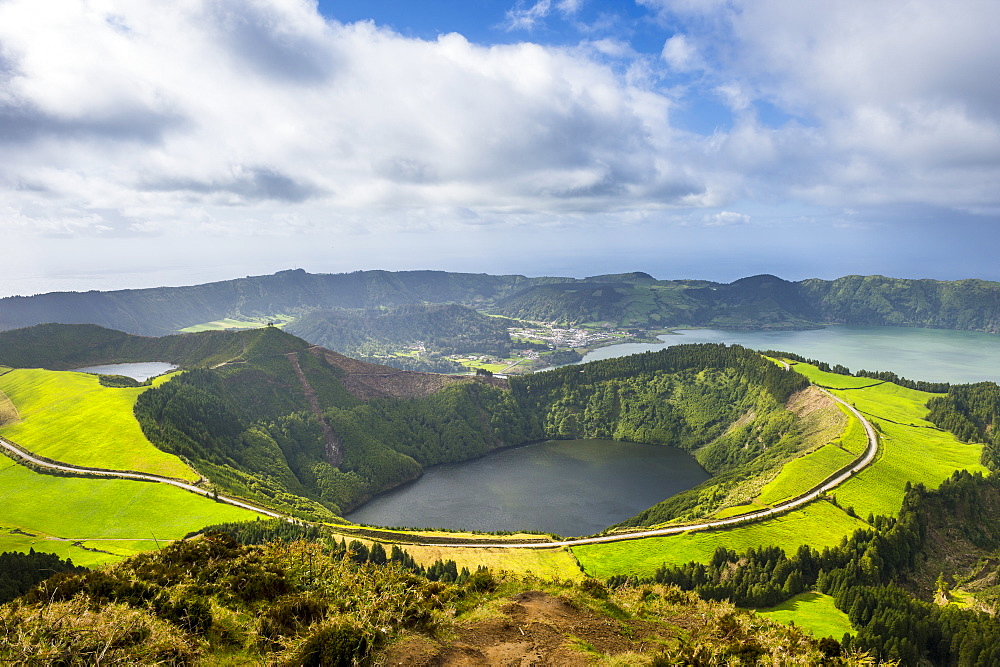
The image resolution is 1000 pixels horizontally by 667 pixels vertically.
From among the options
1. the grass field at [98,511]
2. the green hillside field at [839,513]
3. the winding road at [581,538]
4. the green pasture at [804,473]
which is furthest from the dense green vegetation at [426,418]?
the green hillside field at [839,513]

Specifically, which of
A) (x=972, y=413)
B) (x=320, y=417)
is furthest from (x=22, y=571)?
(x=972, y=413)

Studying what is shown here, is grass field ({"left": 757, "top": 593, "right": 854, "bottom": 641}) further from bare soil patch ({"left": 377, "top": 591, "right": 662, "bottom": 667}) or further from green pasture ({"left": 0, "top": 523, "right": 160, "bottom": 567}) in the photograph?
green pasture ({"left": 0, "top": 523, "right": 160, "bottom": 567})

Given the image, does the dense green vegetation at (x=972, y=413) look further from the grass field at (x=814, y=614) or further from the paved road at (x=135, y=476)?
the paved road at (x=135, y=476)

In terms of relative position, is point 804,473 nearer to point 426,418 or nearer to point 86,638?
point 86,638

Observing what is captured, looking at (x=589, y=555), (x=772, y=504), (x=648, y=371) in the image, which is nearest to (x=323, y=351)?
(x=648, y=371)

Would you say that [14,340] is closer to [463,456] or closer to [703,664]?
[463,456]

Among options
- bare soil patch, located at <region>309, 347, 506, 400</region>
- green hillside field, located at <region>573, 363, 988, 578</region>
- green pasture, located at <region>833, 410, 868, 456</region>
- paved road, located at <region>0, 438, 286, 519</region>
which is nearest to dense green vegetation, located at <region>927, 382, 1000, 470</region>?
green hillside field, located at <region>573, 363, 988, 578</region>
